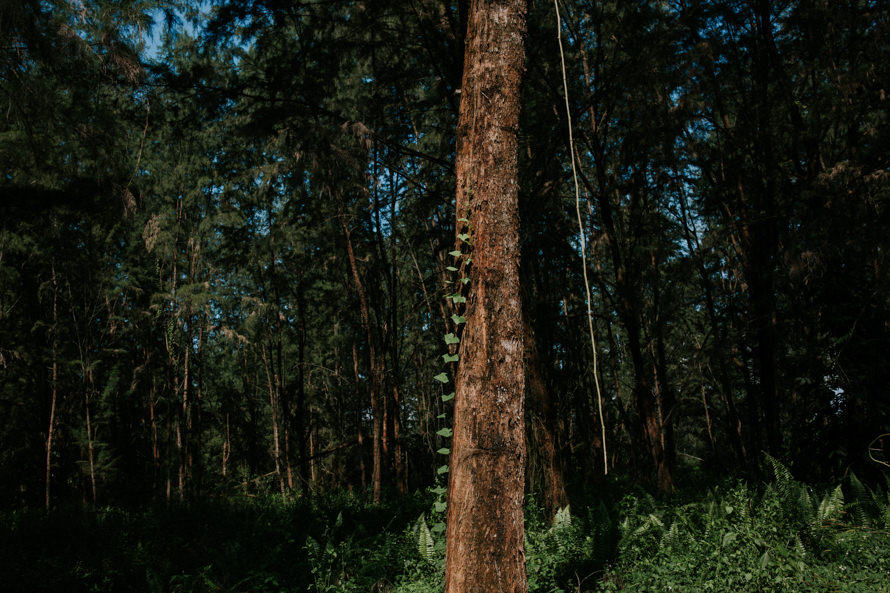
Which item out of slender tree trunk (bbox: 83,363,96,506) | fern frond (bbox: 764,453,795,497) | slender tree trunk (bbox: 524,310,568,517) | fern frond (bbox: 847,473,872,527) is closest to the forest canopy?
Answer: slender tree trunk (bbox: 524,310,568,517)

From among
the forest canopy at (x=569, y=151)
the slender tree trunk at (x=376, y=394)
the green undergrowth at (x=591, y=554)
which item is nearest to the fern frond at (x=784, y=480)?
the green undergrowth at (x=591, y=554)

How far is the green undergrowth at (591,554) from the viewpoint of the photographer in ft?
13.3

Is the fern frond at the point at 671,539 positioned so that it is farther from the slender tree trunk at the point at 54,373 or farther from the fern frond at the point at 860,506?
the slender tree trunk at the point at 54,373

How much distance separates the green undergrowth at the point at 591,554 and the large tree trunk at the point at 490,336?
200 cm

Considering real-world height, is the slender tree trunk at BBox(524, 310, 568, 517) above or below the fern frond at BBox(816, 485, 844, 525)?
above

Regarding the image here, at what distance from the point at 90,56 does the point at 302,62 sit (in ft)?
8.69

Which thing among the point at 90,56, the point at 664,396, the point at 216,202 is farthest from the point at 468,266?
the point at 216,202

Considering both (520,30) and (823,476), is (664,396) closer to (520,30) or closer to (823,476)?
(823,476)

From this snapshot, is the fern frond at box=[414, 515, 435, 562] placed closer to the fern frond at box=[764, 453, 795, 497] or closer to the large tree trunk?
the large tree trunk

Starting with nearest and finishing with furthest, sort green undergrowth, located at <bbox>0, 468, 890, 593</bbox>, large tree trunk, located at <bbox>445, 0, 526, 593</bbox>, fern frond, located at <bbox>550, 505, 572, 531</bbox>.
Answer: large tree trunk, located at <bbox>445, 0, 526, 593</bbox> → green undergrowth, located at <bbox>0, 468, 890, 593</bbox> → fern frond, located at <bbox>550, 505, 572, 531</bbox>

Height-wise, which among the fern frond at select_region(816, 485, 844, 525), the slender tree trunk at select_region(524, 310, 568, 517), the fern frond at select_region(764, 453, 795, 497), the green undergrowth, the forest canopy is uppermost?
the forest canopy

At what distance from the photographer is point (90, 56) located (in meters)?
6.57

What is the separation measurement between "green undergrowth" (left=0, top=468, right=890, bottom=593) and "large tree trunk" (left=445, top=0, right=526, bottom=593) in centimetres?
200

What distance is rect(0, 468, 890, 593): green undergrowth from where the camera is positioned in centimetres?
405
